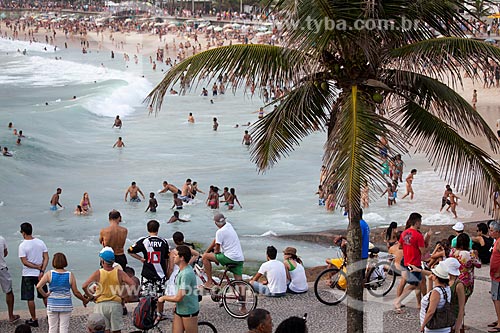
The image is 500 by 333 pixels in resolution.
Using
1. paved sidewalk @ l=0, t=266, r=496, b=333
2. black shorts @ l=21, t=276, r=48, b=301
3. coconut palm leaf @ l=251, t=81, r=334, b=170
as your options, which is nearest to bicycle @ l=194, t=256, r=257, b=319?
paved sidewalk @ l=0, t=266, r=496, b=333

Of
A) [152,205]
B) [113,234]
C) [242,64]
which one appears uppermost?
[242,64]

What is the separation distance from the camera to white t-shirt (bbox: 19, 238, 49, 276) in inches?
364

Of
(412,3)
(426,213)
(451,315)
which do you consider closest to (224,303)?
(451,315)

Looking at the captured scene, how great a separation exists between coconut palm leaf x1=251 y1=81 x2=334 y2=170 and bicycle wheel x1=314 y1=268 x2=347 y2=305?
2.67m

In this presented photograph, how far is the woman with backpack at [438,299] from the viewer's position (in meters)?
7.39

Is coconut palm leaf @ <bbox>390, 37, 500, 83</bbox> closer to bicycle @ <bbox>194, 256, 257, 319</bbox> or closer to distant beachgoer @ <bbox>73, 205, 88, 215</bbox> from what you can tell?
bicycle @ <bbox>194, 256, 257, 319</bbox>

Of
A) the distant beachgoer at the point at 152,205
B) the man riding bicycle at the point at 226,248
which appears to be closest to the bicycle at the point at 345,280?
the man riding bicycle at the point at 226,248

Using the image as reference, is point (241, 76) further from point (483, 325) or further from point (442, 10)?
point (483, 325)

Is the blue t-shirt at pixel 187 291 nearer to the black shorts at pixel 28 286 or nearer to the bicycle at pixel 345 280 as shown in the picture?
the black shorts at pixel 28 286

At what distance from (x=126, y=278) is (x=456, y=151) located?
3.55 metres

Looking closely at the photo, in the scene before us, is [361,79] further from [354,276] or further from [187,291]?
[187,291]

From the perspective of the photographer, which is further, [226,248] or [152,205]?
[152,205]

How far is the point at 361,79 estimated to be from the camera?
298 inches

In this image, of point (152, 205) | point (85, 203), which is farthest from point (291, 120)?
point (85, 203)
